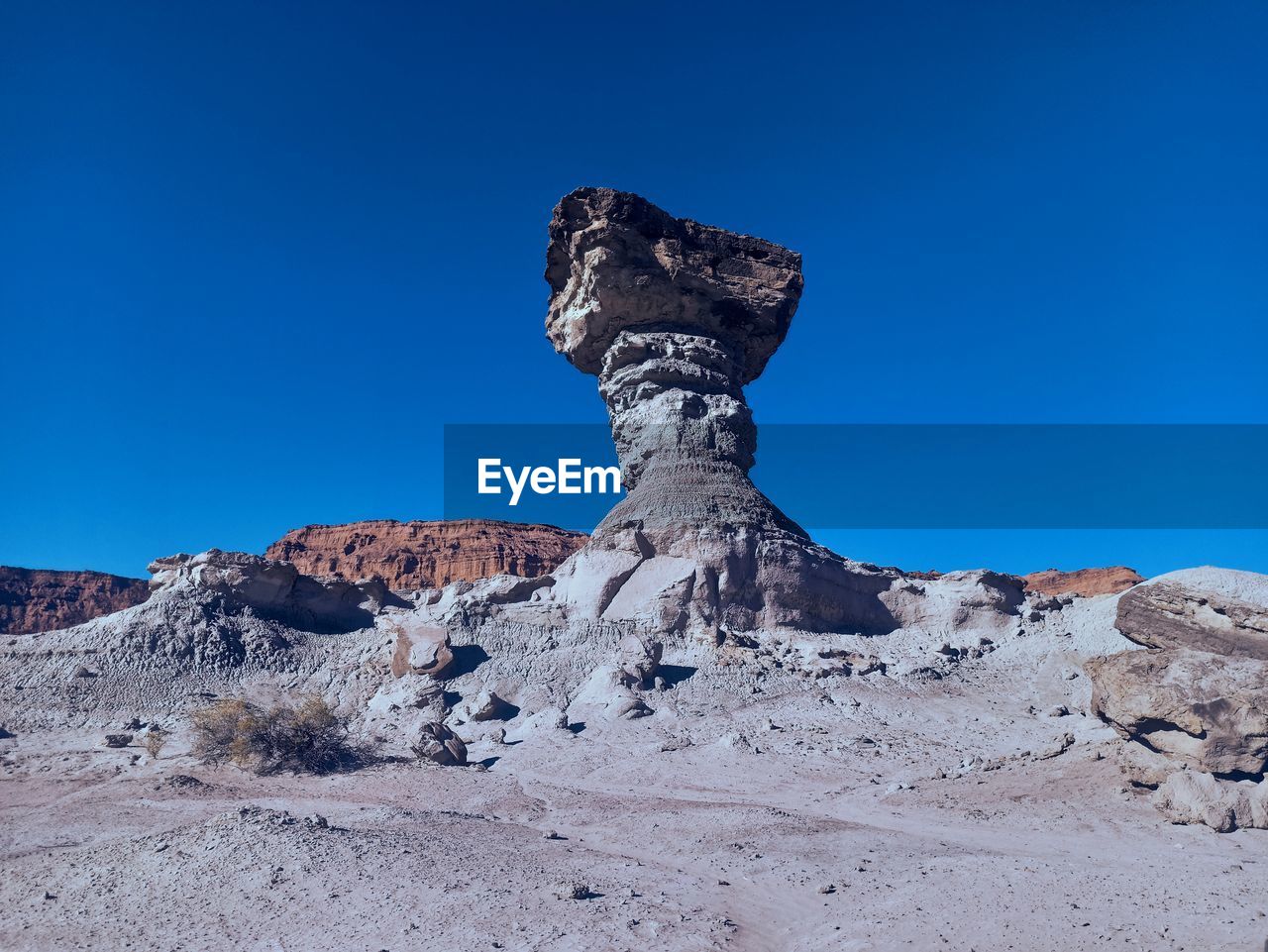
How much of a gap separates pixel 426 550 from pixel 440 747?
5083 centimetres

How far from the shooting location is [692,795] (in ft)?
32.5

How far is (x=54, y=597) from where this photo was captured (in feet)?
174

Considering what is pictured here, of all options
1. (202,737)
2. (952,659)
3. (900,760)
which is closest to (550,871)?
(900,760)

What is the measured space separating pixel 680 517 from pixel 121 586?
177 ft

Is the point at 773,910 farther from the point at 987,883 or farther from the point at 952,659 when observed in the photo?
the point at 952,659

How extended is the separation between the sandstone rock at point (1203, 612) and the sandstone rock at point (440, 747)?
29.0 ft

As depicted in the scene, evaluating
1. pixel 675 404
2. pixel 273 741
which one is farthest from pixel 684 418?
pixel 273 741

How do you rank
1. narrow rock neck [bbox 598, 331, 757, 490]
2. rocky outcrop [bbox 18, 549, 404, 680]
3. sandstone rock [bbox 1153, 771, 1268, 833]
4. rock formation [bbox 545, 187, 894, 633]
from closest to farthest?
sandstone rock [bbox 1153, 771, 1268, 833] → rocky outcrop [bbox 18, 549, 404, 680] → rock formation [bbox 545, 187, 894, 633] → narrow rock neck [bbox 598, 331, 757, 490]

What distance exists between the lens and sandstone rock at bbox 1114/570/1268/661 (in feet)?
29.3

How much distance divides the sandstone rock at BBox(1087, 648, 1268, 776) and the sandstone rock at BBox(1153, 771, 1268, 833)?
0.27m

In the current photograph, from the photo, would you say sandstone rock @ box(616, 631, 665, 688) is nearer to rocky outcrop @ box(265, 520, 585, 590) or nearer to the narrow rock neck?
the narrow rock neck

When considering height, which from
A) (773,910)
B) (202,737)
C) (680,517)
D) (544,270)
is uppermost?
(544,270)

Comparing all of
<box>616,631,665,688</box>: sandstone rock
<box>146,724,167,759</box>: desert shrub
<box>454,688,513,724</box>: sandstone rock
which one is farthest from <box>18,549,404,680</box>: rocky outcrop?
<box>616,631,665,688</box>: sandstone rock

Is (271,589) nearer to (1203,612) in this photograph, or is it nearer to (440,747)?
(440,747)
